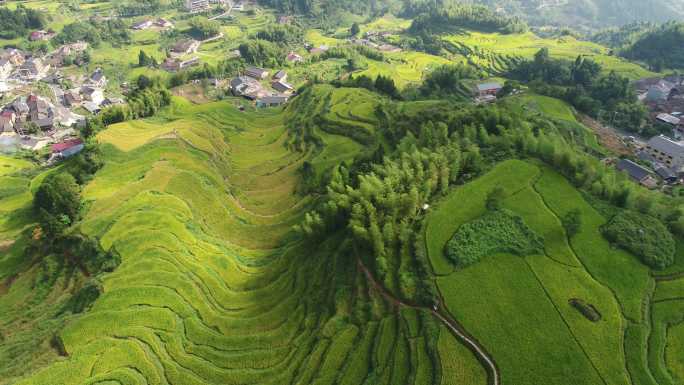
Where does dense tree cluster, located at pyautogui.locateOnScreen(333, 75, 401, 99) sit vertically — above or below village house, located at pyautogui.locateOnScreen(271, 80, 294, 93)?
above

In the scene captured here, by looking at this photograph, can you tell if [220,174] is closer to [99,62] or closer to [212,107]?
[212,107]

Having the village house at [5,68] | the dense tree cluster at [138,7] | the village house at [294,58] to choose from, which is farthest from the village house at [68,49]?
the village house at [294,58]

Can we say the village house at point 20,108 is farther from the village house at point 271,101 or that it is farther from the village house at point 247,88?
the village house at point 271,101

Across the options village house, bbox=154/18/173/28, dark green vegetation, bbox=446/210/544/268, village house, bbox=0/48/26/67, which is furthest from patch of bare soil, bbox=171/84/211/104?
village house, bbox=154/18/173/28

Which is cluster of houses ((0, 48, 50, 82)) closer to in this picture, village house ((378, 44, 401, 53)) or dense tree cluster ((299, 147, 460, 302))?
village house ((378, 44, 401, 53))

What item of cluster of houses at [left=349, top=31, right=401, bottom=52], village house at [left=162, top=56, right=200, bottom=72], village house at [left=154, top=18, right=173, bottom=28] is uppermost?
village house at [left=154, top=18, right=173, bottom=28]
